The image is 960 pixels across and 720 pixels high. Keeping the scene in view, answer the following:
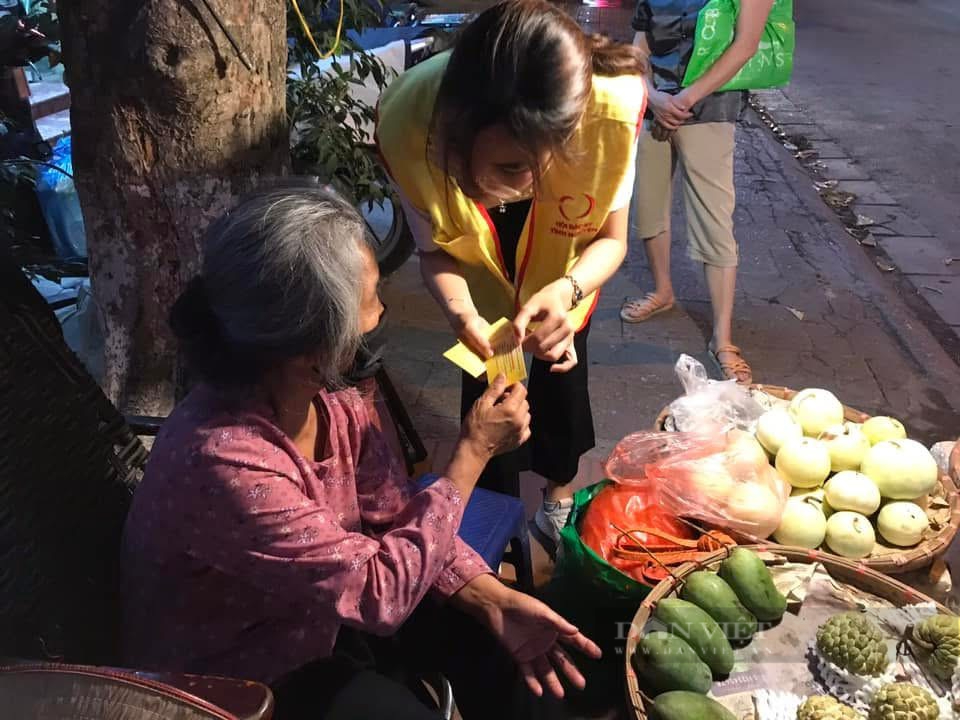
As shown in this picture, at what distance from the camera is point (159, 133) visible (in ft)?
6.01

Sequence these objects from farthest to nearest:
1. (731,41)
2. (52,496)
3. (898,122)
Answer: (898,122) < (731,41) < (52,496)

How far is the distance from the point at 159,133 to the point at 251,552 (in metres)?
1.13

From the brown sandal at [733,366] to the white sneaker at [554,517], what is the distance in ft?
3.78

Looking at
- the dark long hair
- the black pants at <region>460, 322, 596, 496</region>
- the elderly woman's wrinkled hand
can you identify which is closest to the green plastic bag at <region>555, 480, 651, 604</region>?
the black pants at <region>460, 322, 596, 496</region>

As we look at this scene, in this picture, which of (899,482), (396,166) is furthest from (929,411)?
(396,166)

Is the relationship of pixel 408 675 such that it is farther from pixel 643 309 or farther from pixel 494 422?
pixel 643 309

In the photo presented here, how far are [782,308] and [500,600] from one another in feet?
9.62

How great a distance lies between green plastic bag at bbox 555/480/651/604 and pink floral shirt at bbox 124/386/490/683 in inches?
24.6

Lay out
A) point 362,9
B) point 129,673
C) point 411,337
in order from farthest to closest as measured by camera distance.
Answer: point 411,337 → point 362,9 → point 129,673

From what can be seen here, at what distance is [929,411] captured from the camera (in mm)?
3141

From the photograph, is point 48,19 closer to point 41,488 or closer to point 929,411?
point 41,488

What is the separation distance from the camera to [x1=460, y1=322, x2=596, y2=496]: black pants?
7.08 ft

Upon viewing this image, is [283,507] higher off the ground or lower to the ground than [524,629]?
higher

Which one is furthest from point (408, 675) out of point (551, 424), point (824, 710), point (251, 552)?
point (551, 424)
